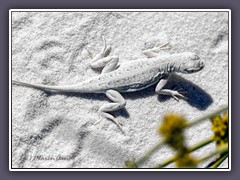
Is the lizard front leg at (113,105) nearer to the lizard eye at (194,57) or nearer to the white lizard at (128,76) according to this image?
the white lizard at (128,76)

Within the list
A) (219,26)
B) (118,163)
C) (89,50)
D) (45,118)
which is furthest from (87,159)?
(219,26)

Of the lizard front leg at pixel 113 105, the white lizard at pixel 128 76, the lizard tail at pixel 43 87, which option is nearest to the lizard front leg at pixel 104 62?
the white lizard at pixel 128 76

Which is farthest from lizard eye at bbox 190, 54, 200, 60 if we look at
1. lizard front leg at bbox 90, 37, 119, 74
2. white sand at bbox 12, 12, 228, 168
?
lizard front leg at bbox 90, 37, 119, 74

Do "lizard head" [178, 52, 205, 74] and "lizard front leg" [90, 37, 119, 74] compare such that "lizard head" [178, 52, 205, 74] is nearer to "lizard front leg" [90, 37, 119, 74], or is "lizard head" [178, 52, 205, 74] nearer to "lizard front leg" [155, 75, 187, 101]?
"lizard front leg" [155, 75, 187, 101]

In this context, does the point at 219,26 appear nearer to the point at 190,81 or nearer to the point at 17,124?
the point at 190,81

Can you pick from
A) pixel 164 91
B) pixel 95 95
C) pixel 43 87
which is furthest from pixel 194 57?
pixel 43 87

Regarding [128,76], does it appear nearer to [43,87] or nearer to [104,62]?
[104,62]

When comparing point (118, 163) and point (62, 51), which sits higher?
point (62, 51)

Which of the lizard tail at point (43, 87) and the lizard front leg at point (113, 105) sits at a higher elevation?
the lizard tail at point (43, 87)
